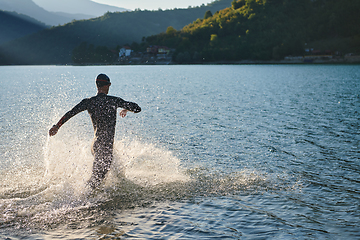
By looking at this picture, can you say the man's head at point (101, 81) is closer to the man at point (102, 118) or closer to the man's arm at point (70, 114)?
the man at point (102, 118)

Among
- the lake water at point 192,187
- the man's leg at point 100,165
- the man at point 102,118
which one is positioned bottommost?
the lake water at point 192,187

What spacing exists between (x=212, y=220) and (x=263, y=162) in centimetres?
577

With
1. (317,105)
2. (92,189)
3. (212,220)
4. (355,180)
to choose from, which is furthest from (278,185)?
(317,105)

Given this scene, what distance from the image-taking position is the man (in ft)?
25.7

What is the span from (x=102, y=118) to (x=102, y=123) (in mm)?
127

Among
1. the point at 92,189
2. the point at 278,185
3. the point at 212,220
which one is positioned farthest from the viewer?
the point at 278,185

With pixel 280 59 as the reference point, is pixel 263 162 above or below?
below

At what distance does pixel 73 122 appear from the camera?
919 inches

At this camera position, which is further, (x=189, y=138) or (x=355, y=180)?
(x=189, y=138)

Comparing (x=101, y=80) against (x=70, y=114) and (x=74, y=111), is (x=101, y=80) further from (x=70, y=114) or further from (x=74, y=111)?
(x=70, y=114)

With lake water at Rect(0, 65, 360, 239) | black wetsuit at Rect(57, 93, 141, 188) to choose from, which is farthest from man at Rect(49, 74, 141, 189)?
lake water at Rect(0, 65, 360, 239)

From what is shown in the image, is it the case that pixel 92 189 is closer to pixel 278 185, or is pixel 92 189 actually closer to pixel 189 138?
pixel 278 185

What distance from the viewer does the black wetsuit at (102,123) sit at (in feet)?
25.8

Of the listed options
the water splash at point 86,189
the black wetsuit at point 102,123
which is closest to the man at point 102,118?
the black wetsuit at point 102,123
